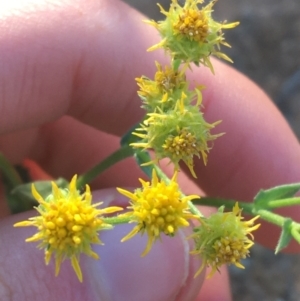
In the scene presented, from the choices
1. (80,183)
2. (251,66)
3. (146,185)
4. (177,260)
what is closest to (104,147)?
(80,183)

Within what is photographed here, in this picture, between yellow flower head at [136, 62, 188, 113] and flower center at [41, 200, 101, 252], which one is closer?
flower center at [41, 200, 101, 252]

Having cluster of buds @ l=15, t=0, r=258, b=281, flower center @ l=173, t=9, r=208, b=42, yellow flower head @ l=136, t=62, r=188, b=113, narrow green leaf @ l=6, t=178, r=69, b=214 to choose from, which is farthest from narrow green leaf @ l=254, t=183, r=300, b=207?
narrow green leaf @ l=6, t=178, r=69, b=214

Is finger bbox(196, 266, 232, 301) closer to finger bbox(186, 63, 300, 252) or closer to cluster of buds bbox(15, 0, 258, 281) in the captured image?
finger bbox(186, 63, 300, 252)

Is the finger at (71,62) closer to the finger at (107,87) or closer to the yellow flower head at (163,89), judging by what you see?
the finger at (107,87)

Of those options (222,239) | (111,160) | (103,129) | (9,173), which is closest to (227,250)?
(222,239)

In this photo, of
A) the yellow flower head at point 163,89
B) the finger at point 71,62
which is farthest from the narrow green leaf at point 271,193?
the finger at point 71,62

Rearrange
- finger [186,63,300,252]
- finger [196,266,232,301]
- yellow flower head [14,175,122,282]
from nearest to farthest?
yellow flower head [14,175,122,282], finger [186,63,300,252], finger [196,266,232,301]

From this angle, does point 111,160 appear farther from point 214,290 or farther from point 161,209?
point 214,290
